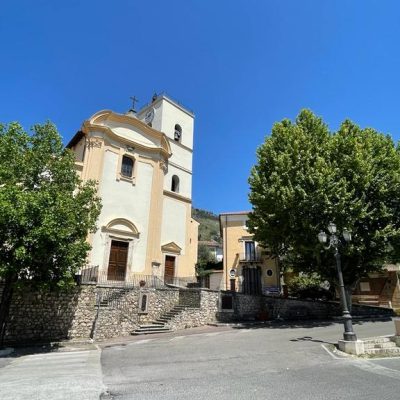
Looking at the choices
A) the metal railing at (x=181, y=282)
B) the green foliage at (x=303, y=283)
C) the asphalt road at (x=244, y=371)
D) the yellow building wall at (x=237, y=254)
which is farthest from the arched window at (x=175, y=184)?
the asphalt road at (x=244, y=371)

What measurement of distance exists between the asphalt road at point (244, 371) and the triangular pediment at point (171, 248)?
33.4ft

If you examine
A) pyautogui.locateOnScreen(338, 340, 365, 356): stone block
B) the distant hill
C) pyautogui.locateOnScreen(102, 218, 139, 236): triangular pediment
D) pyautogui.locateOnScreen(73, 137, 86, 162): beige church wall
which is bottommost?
pyautogui.locateOnScreen(338, 340, 365, 356): stone block

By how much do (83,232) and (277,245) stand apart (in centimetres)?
1190

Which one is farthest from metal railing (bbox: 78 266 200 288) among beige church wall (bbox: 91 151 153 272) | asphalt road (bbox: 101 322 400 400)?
asphalt road (bbox: 101 322 400 400)

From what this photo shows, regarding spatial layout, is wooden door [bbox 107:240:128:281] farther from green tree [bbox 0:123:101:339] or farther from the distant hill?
the distant hill

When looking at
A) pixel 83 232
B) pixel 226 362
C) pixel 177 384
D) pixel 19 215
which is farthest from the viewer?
pixel 83 232

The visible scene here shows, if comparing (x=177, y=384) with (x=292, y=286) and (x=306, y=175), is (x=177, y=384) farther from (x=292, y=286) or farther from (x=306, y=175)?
(x=292, y=286)

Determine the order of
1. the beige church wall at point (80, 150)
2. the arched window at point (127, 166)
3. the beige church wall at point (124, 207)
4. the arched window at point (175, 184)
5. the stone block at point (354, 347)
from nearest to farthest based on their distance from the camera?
the stone block at point (354, 347) < the beige church wall at point (124, 207) < the beige church wall at point (80, 150) < the arched window at point (127, 166) < the arched window at point (175, 184)

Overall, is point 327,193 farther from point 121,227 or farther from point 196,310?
point 121,227

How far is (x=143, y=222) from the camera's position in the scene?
73.1 ft

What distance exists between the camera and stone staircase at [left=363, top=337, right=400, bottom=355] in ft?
32.7

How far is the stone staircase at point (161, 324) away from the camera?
53.0ft

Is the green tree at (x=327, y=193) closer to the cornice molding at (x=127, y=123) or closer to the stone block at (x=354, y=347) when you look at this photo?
the stone block at (x=354, y=347)

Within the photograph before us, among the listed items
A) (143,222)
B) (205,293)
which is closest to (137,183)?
(143,222)
